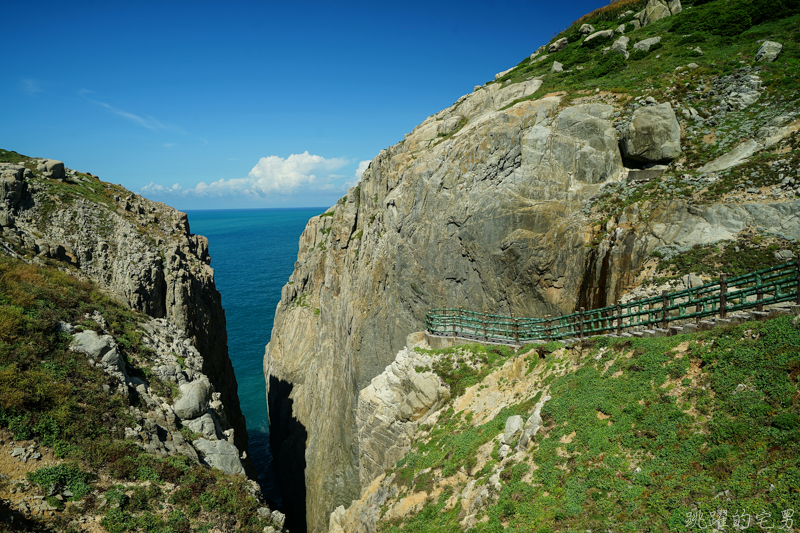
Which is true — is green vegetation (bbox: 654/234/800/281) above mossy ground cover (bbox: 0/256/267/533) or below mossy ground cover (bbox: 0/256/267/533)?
above

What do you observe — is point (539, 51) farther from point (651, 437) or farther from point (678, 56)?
point (651, 437)

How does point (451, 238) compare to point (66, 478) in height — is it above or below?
above

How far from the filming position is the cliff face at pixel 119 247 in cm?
2955

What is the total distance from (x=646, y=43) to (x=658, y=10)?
9.76m

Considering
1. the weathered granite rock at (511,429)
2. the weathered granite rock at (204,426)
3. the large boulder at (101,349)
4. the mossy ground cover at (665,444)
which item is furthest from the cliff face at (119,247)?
the mossy ground cover at (665,444)

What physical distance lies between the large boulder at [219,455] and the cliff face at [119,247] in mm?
9899

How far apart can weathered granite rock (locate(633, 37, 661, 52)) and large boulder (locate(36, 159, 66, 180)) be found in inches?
2101

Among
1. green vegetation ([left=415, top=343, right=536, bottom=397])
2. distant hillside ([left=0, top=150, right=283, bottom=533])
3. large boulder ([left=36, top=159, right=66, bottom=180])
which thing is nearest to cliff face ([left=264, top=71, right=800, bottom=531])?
green vegetation ([left=415, top=343, right=536, bottom=397])

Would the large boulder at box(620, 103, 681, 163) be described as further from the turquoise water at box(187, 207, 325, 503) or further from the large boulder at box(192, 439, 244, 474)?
the turquoise water at box(187, 207, 325, 503)

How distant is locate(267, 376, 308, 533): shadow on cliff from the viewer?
4019cm

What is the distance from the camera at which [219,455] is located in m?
16.0

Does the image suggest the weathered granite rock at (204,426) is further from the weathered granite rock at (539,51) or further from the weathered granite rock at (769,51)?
the weathered granite rock at (539,51)

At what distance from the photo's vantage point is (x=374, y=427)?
20.8m

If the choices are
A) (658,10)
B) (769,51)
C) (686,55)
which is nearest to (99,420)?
(769,51)
